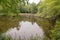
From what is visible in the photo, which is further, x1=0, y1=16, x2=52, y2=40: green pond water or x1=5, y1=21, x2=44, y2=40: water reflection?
x1=0, y1=16, x2=52, y2=40: green pond water

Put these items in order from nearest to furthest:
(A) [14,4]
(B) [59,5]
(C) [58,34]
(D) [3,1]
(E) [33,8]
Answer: (D) [3,1] < (A) [14,4] < (C) [58,34] < (B) [59,5] < (E) [33,8]

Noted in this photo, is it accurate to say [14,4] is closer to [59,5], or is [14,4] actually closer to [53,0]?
[59,5]

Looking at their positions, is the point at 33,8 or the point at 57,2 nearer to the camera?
the point at 57,2

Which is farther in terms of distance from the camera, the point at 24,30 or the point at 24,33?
the point at 24,30

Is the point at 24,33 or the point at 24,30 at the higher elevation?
the point at 24,33

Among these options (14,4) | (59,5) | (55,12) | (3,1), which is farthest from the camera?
(55,12)

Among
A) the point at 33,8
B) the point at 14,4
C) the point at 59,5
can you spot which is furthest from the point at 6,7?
the point at 33,8

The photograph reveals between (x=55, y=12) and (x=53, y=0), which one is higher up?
(x=53, y=0)

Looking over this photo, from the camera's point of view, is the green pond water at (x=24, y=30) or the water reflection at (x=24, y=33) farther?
the green pond water at (x=24, y=30)

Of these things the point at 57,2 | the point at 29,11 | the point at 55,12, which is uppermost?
the point at 57,2

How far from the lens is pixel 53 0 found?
50.5ft

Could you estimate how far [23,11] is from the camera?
38.6 m

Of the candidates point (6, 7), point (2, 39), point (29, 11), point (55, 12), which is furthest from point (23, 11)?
point (6, 7)

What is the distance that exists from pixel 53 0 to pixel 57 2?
2.75 ft
